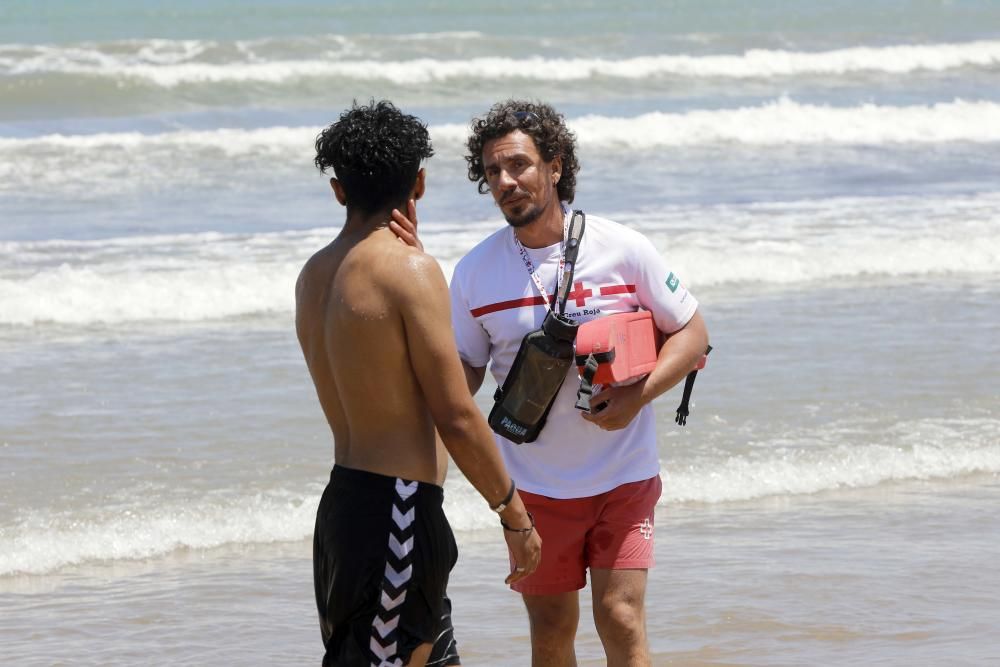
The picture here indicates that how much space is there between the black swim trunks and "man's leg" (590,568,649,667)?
0.69m

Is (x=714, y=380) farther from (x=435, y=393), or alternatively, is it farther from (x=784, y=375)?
(x=435, y=393)

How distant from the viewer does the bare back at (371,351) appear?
3.12m

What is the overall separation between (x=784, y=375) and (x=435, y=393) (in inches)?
208

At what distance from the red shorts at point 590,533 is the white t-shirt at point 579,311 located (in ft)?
0.11

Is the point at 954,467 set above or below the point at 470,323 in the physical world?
below

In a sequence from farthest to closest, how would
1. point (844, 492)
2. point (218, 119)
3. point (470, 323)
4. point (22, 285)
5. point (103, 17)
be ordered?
point (103, 17) < point (218, 119) < point (22, 285) < point (844, 492) < point (470, 323)

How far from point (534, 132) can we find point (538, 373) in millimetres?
685

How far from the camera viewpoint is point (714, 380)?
8125 millimetres

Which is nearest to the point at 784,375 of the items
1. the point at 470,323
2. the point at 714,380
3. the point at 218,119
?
the point at 714,380

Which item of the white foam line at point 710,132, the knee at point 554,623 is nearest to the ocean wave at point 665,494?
the knee at point 554,623

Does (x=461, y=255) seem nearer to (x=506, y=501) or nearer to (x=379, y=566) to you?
(x=506, y=501)

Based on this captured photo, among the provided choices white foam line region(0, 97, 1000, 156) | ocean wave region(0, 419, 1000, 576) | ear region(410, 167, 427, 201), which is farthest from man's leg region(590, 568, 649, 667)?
white foam line region(0, 97, 1000, 156)

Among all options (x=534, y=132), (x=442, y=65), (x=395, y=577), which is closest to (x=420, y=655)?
(x=395, y=577)

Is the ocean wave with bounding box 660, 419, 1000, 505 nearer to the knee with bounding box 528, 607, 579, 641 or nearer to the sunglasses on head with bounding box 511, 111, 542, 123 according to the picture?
the knee with bounding box 528, 607, 579, 641
